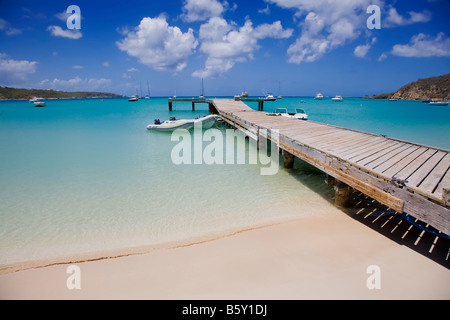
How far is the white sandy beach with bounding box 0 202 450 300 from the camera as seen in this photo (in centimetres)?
392

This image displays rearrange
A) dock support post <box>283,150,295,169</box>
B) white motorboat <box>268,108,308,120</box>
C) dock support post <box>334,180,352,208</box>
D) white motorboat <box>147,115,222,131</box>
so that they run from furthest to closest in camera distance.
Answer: white motorboat <box>147,115,222,131</box> < white motorboat <box>268,108,308,120</box> < dock support post <box>283,150,295,169</box> < dock support post <box>334,180,352,208</box>

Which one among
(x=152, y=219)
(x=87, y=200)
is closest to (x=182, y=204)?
(x=152, y=219)

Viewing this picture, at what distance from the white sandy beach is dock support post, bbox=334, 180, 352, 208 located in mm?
1376

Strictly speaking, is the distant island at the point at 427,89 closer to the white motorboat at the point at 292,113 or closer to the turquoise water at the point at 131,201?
the white motorboat at the point at 292,113

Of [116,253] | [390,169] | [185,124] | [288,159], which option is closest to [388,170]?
[390,169]

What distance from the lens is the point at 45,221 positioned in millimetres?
6699

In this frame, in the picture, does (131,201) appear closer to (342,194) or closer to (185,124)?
(342,194)

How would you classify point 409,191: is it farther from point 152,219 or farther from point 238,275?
point 152,219

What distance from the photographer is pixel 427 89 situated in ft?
367

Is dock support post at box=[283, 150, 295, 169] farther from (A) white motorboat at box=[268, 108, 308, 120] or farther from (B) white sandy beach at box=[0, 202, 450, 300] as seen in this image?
(A) white motorboat at box=[268, 108, 308, 120]
